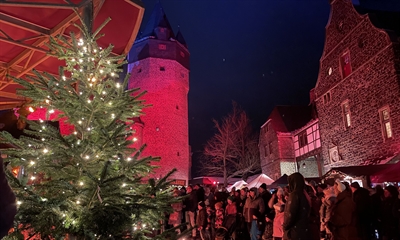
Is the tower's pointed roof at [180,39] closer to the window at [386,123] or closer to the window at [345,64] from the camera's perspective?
the window at [345,64]

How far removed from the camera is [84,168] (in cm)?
357

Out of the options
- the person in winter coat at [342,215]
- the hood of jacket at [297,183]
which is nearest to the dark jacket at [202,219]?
the person in winter coat at [342,215]

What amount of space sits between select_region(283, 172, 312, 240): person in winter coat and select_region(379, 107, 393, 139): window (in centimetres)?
1162

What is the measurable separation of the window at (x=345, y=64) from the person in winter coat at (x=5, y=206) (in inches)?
725

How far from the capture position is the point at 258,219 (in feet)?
27.4

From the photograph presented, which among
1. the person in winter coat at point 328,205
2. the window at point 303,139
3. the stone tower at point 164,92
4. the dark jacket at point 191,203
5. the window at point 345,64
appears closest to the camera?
the person in winter coat at point 328,205

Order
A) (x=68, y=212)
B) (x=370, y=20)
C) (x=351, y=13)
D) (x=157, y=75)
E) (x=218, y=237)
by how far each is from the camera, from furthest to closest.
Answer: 1. (x=157, y=75)
2. (x=351, y=13)
3. (x=370, y=20)
4. (x=218, y=237)
5. (x=68, y=212)

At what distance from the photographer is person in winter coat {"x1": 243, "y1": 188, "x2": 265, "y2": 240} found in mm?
8258

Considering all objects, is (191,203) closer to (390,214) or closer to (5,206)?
(390,214)

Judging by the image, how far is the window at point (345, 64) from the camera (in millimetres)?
17461

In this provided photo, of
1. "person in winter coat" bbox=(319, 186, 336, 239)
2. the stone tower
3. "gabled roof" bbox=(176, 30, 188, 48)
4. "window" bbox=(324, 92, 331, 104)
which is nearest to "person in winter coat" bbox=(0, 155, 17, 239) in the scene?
"person in winter coat" bbox=(319, 186, 336, 239)

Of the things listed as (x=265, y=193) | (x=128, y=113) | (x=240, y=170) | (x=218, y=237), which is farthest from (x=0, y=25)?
(x=240, y=170)

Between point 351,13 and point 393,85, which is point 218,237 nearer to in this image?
point 393,85

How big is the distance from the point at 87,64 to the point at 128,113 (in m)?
0.93
